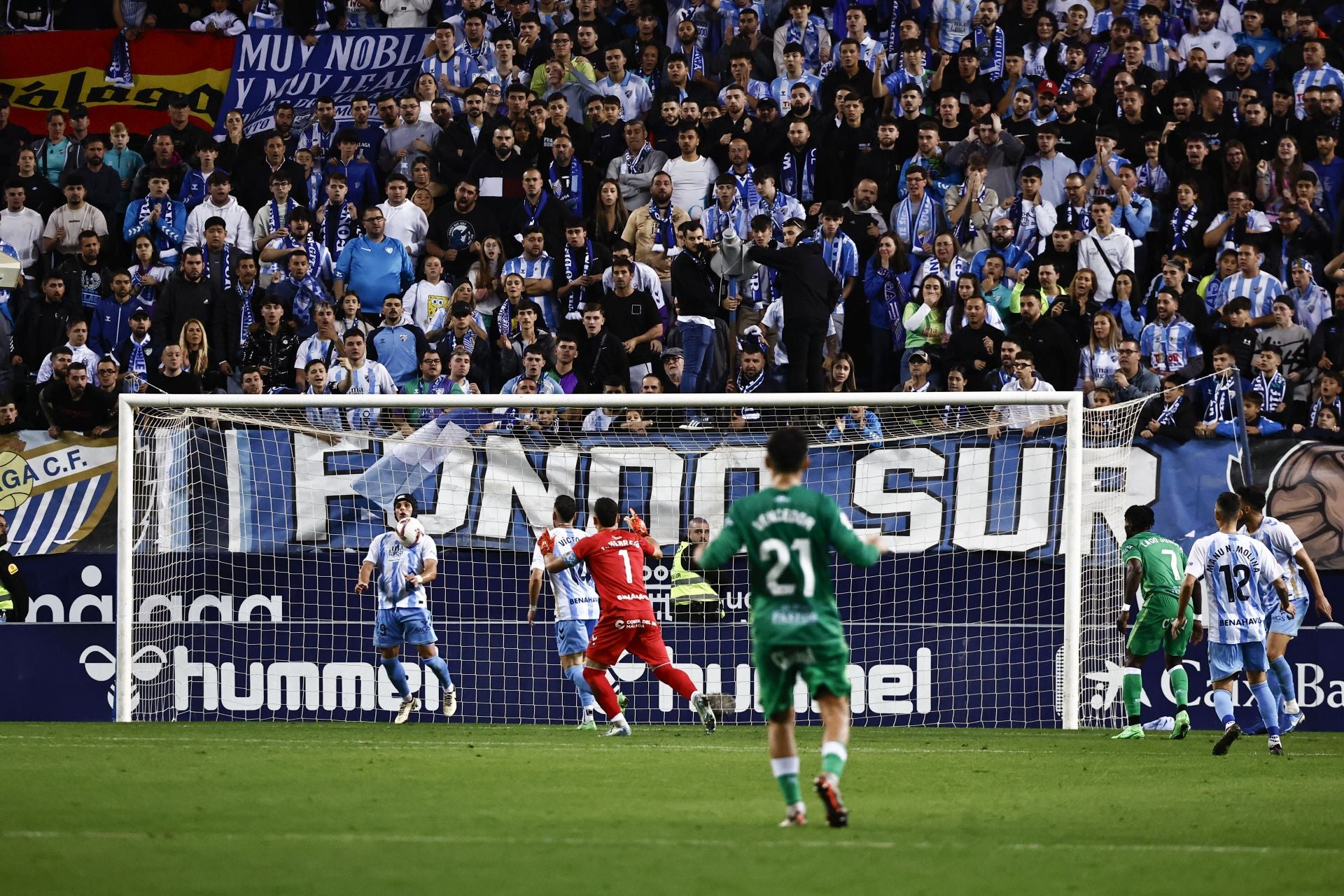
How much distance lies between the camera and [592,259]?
19859 mm

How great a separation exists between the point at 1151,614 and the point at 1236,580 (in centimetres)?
161

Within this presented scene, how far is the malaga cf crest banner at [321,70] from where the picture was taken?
23.5 meters

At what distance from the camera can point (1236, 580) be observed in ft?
46.1

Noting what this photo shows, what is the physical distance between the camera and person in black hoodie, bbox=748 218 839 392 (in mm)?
18781

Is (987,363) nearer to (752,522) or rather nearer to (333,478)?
(333,478)

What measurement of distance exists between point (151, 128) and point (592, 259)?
313 inches

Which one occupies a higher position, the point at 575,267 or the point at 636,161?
the point at 636,161

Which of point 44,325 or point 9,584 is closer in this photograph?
point 9,584

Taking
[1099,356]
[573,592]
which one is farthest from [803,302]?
[573,592]

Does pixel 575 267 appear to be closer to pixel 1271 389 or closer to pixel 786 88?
pixel 786 88

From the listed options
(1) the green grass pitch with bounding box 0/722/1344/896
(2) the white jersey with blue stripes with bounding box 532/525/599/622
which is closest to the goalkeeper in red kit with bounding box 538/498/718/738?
(1) the green grass pitch with bounding box 0/722/1344/896

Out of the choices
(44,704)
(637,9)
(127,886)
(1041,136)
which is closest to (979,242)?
(1041,136)

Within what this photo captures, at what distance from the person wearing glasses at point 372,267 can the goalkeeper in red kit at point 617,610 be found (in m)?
6.03

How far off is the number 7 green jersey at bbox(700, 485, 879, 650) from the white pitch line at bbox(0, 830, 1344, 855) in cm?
99
